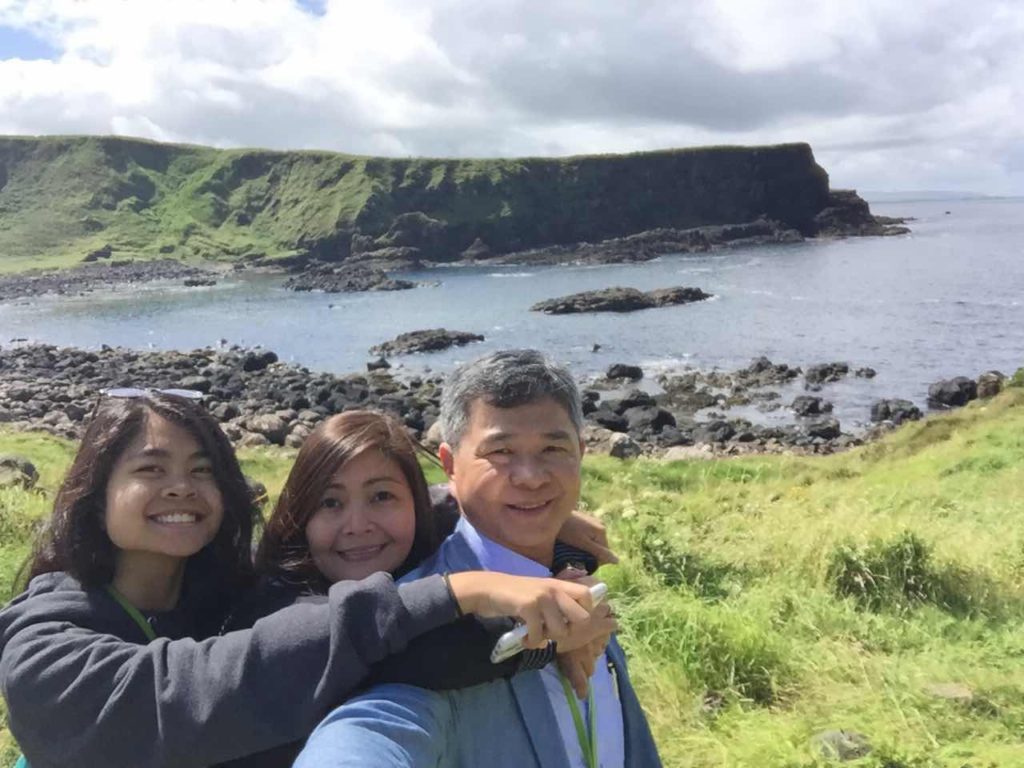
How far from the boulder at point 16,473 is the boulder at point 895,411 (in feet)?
71.7

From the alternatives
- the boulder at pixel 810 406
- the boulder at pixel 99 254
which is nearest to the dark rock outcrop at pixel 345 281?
the boulder at pixel 99 254

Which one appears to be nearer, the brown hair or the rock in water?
the brown hair

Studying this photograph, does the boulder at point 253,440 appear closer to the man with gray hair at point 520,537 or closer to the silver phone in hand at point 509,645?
the man with gray hair at point 520,537

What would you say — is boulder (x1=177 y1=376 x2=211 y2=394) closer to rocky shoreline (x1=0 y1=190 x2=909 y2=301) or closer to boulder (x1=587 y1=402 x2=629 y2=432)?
boulder (x1=587 y1=402 x2=629 y2=432)

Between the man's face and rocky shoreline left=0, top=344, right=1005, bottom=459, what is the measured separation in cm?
1751

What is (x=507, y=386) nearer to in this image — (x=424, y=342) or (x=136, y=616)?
(x=136, y=616)

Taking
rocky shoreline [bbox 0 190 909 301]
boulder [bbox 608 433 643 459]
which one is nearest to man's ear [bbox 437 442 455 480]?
boulder [bbox 608 433 643 459]

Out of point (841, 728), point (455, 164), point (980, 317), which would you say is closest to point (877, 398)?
point (980, 317)

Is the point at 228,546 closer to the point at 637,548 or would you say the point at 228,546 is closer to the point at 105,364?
the point at 637,548

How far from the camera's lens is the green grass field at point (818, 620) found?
4598 mm

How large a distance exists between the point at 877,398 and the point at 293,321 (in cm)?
3755

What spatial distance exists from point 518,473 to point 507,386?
22 cm

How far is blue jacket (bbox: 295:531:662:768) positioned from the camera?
1618mm

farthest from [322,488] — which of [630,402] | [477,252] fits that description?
[477,252]
